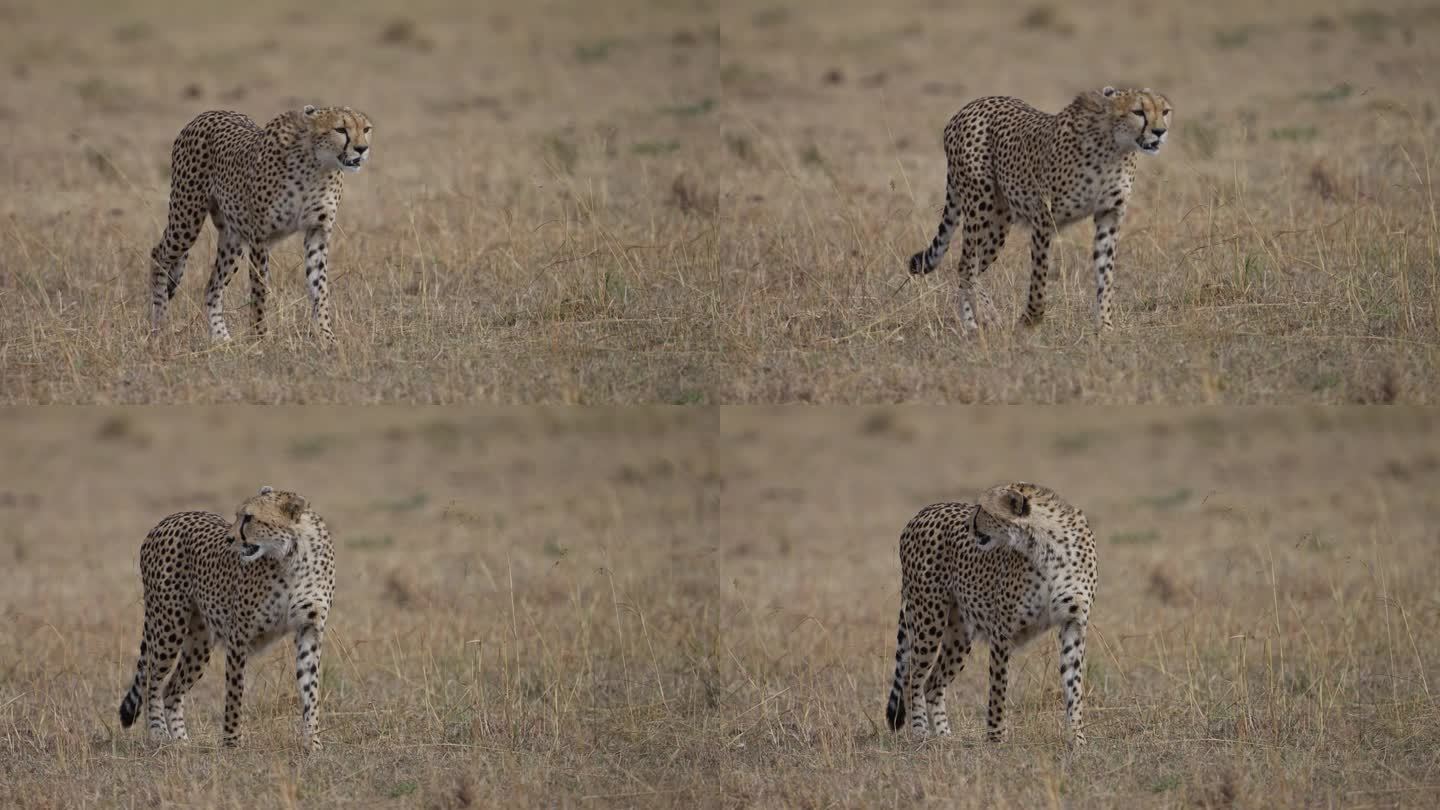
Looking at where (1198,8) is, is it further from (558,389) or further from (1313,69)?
(558,389)

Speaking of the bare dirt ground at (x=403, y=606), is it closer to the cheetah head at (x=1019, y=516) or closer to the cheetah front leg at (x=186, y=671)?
the cheetah front leg at (x=186, y=671)

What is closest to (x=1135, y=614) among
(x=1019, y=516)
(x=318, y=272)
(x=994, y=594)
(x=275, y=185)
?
(x=994, y=594)

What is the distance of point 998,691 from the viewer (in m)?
7.41

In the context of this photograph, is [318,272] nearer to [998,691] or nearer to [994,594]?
[994,594]

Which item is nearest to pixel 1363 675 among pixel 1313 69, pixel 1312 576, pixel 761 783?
pixel 1312 576

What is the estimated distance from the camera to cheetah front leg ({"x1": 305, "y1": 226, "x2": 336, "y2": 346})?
770 cm

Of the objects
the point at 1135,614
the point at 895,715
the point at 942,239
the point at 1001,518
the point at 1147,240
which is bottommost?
the point at 1135,614

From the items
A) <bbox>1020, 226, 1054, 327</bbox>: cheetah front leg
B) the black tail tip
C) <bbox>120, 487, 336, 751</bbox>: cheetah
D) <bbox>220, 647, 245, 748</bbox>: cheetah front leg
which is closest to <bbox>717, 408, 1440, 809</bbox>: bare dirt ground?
the black tail tip

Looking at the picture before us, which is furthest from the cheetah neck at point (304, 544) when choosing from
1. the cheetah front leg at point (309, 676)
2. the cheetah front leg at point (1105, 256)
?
the cheetah front leg at point (1105, 256)

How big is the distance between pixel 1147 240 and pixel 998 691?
2.57 metres

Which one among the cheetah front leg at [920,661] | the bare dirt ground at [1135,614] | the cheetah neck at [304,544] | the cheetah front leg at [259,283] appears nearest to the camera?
the bare dirt ground at [1135,614]

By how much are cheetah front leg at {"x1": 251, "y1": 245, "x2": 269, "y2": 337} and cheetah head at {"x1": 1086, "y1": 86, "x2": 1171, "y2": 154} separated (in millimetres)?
3346

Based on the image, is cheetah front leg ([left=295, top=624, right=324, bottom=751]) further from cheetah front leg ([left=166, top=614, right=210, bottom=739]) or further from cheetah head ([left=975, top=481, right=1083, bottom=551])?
cheetah head ([left=975, top=481, right=1083, bottom=551])

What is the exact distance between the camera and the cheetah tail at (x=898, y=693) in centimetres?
787
